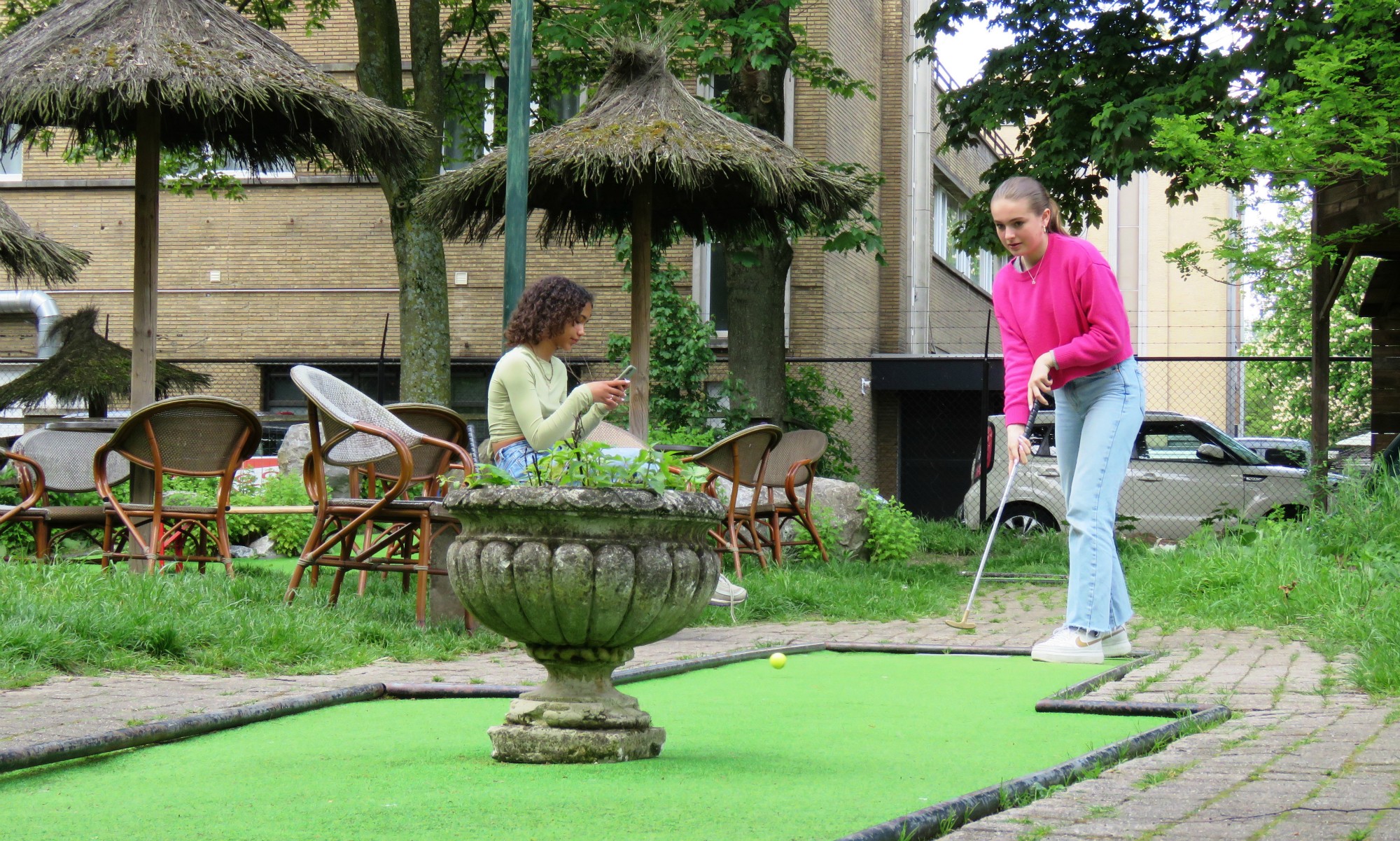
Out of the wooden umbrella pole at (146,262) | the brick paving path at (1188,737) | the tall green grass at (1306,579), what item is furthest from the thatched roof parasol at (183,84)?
the tall green grass at (1306,579)

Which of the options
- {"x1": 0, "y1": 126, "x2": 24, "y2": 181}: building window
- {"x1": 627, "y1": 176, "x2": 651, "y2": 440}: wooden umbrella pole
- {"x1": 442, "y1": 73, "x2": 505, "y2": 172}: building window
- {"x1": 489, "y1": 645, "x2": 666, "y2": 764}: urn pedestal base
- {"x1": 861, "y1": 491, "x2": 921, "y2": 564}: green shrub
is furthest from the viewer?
{"x1": 0, "y1": 126, "x2": 24, "y2": 181}: building window

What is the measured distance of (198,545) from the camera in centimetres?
952

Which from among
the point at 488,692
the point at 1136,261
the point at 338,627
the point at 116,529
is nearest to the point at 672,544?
the point at 488,692

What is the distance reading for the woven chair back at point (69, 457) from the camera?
8.68 m

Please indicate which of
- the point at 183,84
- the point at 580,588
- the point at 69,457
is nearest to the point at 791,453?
the point at 183,84

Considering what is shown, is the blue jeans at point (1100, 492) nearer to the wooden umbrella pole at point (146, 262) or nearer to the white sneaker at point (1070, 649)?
the white sneaker at point (1070, 649)

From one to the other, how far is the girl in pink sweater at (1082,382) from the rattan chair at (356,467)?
2547 mm

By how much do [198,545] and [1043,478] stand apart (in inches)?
418

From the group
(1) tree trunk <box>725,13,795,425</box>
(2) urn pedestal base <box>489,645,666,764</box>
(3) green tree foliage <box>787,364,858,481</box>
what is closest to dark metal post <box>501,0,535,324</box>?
(2) urn pedestal base <box>489,645,666,764</box>

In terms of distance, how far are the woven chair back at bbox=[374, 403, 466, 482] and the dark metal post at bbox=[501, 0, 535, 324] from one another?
2.29 feet

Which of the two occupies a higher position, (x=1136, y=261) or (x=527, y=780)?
(x=1136, y=261)

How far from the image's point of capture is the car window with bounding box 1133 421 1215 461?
1692 centimetres

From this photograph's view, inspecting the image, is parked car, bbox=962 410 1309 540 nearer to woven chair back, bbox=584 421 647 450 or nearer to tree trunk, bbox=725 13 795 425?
tree trunk, bbox=725 13 795 425

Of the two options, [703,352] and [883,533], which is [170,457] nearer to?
[883,533]
